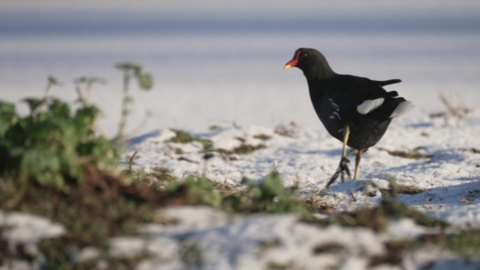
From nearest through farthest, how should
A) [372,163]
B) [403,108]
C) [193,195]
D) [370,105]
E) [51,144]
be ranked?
[51,144] < [193,195] < [403,108] < [370,105] < [372,163]

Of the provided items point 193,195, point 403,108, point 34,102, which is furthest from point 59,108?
point 403,108

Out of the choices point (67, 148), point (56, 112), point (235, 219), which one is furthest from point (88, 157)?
point (235, 219)

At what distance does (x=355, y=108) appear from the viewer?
523cm

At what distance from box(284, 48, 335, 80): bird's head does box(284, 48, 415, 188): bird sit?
6cm

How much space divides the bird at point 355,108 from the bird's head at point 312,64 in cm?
6

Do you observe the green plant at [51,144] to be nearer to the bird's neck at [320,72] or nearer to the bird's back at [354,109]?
the bird's back at [354,109]

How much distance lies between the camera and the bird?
5059 mm

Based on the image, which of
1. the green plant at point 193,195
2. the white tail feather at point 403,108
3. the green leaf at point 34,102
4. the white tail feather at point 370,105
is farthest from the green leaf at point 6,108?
the white tail feather at point 403,108

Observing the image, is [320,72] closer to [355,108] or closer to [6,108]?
[355,108]

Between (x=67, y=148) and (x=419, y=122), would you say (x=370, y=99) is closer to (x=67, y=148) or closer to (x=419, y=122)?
(x=67, y=148)

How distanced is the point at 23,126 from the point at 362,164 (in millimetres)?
4317


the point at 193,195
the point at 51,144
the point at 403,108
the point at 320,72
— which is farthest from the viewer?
the point at 320,72

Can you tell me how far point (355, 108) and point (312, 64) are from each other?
100 centimetres

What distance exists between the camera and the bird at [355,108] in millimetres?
5059
